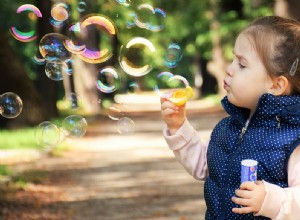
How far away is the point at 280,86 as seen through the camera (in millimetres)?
2529

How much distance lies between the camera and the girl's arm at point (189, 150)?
2896 mm

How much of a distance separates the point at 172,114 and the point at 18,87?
42.4 feet

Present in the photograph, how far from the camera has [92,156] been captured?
516 inches

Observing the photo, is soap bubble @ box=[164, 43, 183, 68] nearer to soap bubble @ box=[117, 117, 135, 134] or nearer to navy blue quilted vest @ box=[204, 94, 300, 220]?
soap bubble @ box=[117, 117, 135, 134]

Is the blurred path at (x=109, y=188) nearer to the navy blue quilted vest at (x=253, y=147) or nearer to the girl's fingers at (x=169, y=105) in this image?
the girl's fingers at (x=169, y=105)

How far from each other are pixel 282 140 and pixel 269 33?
43 centimetres

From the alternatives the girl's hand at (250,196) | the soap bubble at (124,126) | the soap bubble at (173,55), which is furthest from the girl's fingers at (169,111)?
the soap bubble at (124,126)

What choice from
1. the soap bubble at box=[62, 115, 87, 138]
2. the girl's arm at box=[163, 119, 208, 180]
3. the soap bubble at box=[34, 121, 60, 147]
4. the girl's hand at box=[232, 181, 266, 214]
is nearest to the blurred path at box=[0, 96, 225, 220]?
the soap bubble at box=[34, 121, 60, 147]

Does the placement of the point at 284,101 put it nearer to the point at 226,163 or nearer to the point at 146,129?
the point at 226,163

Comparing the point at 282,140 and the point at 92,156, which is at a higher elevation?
the point at 282,140

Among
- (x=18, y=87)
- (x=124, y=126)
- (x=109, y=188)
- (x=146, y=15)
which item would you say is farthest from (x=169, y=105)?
(x=18, y=87)

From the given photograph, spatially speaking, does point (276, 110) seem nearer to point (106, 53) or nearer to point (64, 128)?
point (106, 53)

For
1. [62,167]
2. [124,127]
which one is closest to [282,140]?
[124,127]

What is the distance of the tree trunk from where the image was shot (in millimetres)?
14577
